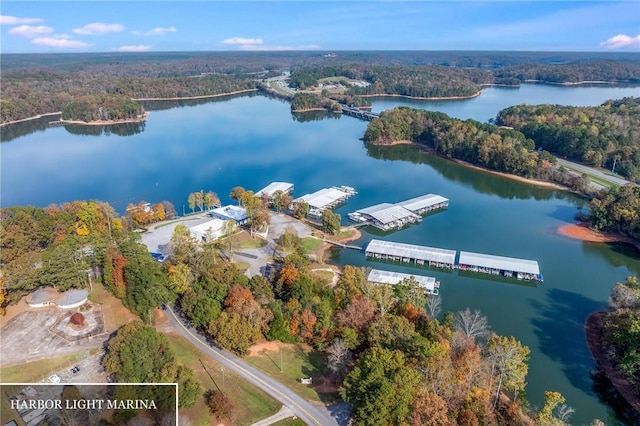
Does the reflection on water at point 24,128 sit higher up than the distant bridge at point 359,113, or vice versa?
Result: the distant bridge at point 359,113

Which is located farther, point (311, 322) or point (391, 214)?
point (391, 214)

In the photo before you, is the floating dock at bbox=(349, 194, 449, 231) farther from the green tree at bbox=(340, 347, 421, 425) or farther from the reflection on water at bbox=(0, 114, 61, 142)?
the reflection on water at bbox=(0, 114, 61, 142)

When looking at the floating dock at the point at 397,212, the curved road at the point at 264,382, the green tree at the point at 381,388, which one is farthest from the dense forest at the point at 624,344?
the floating dock at the point at 397,212

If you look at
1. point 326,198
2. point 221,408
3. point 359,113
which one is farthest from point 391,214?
point 359,113

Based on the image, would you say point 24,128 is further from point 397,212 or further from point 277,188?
point 397,212

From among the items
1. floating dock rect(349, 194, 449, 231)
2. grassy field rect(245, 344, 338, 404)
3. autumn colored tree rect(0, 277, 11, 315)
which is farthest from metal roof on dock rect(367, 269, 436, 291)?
autumn colored tree rect(0, 277, 11, 315)

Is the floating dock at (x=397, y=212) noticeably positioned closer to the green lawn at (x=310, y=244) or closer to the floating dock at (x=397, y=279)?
the green lawn at (x=310, y=244)

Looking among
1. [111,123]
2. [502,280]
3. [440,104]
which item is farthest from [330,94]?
[502,280]
